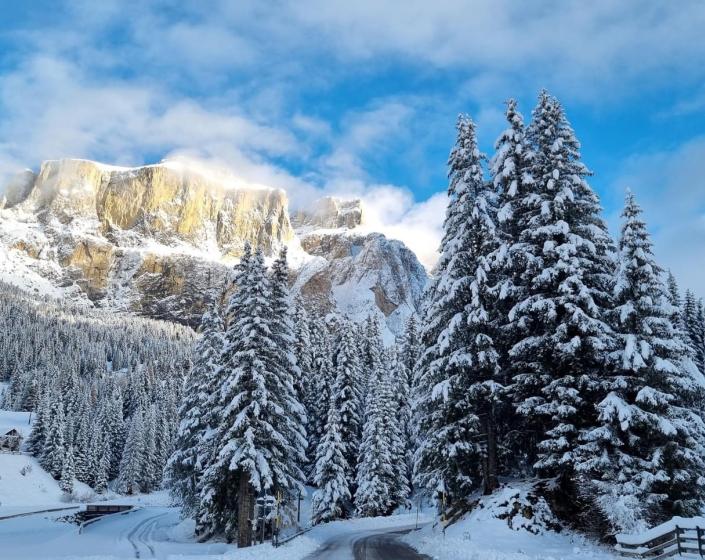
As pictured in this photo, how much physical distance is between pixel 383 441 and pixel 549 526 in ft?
75.0

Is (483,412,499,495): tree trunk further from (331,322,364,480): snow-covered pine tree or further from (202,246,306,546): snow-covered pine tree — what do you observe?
(331,322,364,480): snow-covered pine tree

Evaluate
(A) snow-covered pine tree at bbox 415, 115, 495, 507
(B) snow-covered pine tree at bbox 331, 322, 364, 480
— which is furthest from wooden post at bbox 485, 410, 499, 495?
→ (B) snow-covered pine tree at bbox 331, 322, 364, 480

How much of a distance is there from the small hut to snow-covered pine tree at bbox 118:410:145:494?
66.1 feet

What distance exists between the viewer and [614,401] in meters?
18.6

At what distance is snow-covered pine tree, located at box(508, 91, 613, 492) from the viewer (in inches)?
777

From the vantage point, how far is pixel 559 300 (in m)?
20.4

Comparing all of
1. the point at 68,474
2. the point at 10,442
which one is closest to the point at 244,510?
the point at 68,474

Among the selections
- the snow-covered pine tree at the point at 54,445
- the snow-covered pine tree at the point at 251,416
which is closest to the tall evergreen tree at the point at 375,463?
the snow-covered pine tree at the point at 251,416

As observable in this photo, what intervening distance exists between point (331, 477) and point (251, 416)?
1631 centimetres

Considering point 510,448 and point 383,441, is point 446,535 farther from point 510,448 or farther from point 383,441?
point 383,441

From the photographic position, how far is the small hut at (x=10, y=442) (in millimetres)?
93562

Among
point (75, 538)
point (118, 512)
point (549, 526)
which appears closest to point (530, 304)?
point (549, 526)

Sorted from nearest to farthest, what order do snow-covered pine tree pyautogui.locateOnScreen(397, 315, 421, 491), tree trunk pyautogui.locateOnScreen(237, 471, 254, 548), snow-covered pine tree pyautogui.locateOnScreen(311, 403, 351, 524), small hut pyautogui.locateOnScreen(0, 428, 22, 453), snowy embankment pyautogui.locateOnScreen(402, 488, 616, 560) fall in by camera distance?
1. snowy embankment pyautogui.locateOnScreen(402, 488, 616, 560)
2. tree trunk pyautogui.locateOnScreen(237, 471, 254, 548)
3. snow-covered pine tree pyautogui.locateOnScreen(311, 403, 351, 524)
4. snow-covered pine tree pyautogui.locateOnScreen(397, 315, 421, 491)
5. small hut pyautogui.locateOnScreen(0, 428, 22, 453)

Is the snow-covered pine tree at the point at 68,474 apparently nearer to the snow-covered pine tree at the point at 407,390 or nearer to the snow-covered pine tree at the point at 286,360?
the snow-covered pine tree at the point at 407,390
